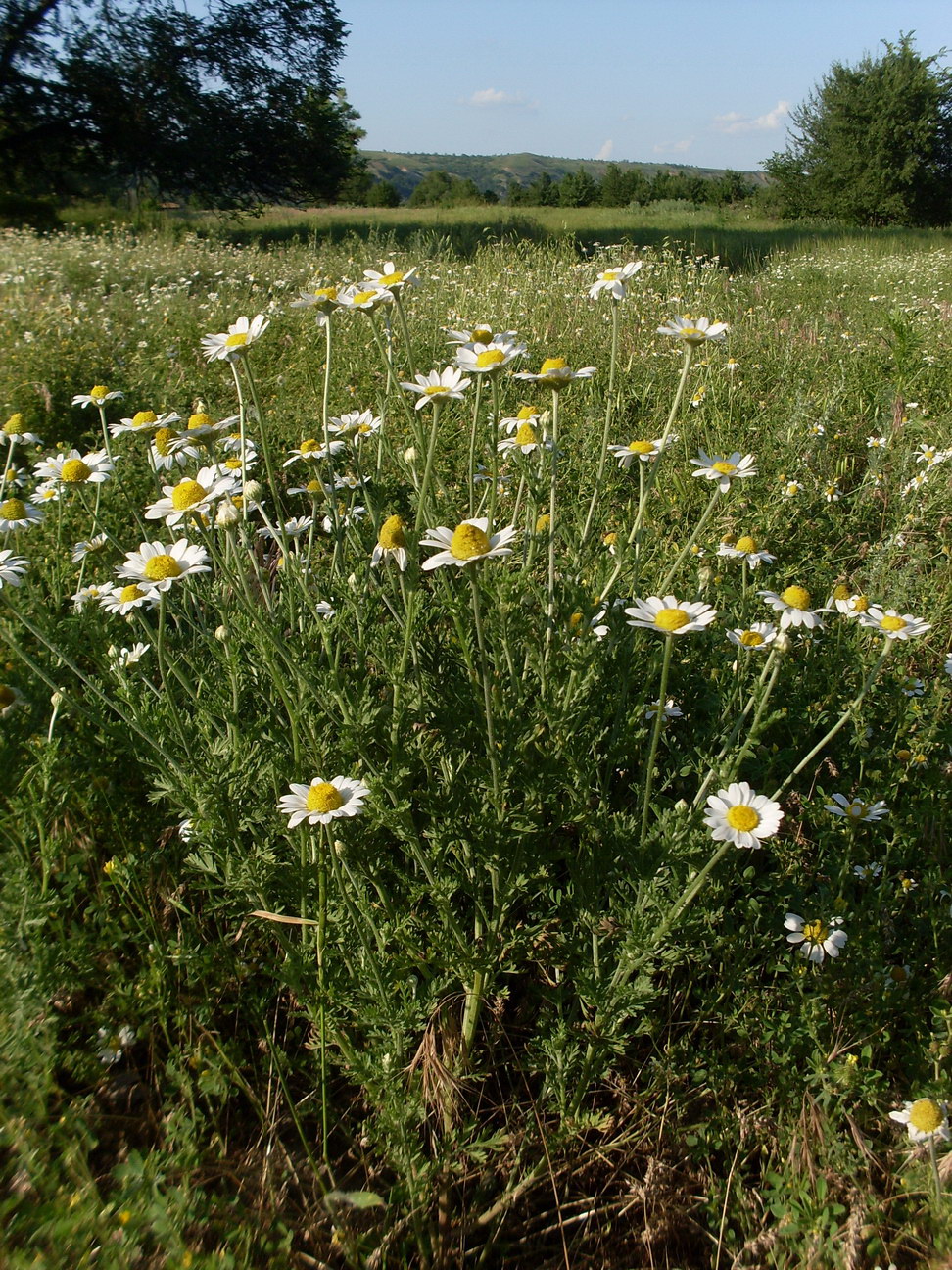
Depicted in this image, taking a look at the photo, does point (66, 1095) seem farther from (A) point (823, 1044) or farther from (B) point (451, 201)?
(B) point (451, 201)

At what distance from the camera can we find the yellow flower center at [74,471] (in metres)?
2.19

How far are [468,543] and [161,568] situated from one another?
832mm

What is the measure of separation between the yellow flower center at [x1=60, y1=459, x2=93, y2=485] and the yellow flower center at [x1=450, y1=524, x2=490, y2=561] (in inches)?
54.3

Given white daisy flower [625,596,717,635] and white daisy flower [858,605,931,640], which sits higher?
white daisy flower [625,596,717,635]

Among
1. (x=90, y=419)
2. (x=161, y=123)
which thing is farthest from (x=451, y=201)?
(x=90, y=419)

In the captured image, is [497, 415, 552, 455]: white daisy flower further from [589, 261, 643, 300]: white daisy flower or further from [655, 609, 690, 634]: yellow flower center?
[655, 609, 690, 634]: yellow flower center

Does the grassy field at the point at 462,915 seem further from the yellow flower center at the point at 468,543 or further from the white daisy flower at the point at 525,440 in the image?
the white daisy flower at the point at 525,440

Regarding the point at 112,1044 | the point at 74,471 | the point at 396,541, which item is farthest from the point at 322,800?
the point at 74,471

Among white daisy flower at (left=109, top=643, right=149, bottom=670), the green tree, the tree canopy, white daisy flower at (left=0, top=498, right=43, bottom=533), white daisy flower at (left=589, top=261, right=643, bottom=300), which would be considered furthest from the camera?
the green tree

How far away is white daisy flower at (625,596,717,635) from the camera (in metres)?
1.50

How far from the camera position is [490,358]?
5.92ft

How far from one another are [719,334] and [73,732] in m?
2.08

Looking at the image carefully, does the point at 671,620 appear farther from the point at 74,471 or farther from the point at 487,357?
the point at 74,471

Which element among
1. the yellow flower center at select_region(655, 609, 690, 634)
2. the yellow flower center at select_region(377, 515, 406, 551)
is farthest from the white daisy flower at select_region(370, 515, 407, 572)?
the yellow flower center at select_region(655, 609, 690, 634)
